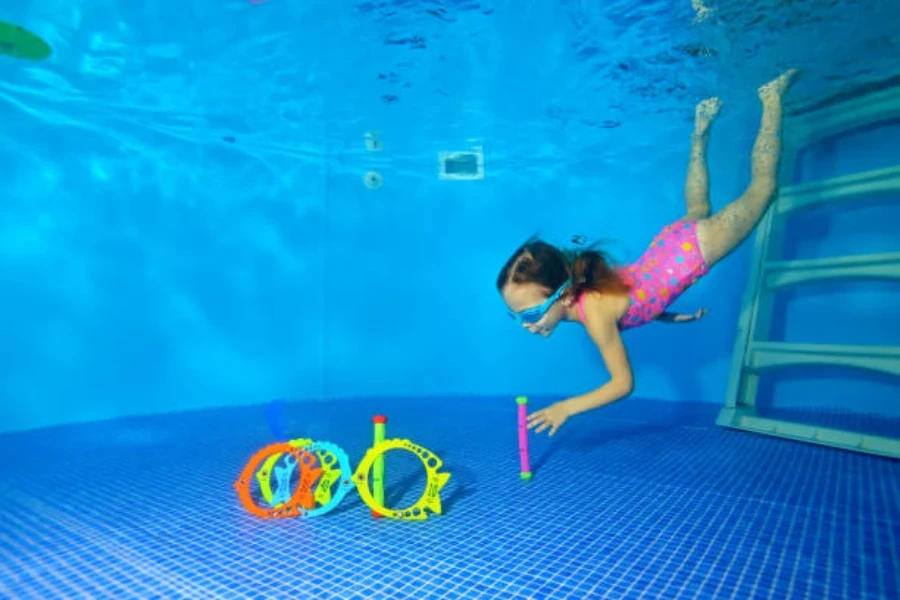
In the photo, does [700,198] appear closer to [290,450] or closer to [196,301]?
[290,450]

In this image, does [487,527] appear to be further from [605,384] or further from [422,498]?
[605,384]

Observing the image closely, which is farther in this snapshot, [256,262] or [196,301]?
[256,262]

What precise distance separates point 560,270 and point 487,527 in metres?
1.74

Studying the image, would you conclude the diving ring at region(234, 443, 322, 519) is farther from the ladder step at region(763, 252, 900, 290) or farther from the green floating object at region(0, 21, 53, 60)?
the green floating object at region(0, 21, 53, 60)

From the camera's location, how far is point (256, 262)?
7387mm

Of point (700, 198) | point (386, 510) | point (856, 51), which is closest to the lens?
point (386, 510)

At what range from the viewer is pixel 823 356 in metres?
4.91

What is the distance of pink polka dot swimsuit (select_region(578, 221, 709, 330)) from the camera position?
14.3 feet

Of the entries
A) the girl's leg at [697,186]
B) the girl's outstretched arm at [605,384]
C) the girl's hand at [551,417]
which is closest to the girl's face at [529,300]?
the girl's outstretched arm at [605,384]

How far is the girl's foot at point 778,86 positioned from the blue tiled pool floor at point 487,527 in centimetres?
374

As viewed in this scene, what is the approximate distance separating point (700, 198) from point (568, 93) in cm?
333

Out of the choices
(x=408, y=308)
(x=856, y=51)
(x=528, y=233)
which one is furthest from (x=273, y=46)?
(x=856, y=51)

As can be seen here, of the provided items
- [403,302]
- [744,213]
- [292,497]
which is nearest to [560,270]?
[744,213]

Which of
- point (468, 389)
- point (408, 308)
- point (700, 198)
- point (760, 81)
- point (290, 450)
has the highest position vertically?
point (760, 81)
